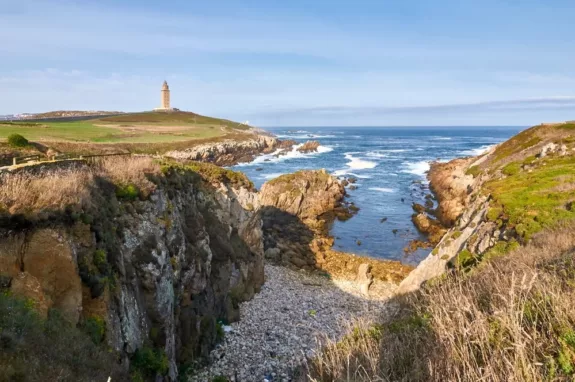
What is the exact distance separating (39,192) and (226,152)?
82.0 m

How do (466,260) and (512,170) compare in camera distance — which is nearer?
(466,260)

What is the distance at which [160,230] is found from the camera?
16406 millimetres

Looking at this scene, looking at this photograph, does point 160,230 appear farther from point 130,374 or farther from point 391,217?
point 391,217

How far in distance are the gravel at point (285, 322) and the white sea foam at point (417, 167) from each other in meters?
60.7

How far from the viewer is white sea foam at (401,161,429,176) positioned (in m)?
85.6

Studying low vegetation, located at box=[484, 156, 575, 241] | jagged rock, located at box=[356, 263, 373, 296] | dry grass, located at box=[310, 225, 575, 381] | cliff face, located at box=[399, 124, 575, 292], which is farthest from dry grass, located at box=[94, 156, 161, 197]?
jagged rock, located at box=[356, 263, 373, 296]

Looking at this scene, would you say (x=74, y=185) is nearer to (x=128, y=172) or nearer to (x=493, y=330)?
(x=128, y=172)

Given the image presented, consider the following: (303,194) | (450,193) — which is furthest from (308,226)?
(450,193)

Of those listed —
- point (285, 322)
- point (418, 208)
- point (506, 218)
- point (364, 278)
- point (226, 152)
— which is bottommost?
point (364, 278)

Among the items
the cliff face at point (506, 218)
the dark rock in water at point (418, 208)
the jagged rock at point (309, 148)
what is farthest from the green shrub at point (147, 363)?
the jagged rock at point (309, 148)

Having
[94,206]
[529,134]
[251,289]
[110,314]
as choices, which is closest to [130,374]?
[110,314]

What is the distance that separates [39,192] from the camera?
11164mm

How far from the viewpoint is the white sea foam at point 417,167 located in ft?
281

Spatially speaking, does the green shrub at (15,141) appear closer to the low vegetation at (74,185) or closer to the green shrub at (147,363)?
the low vegetation at (74,185)
